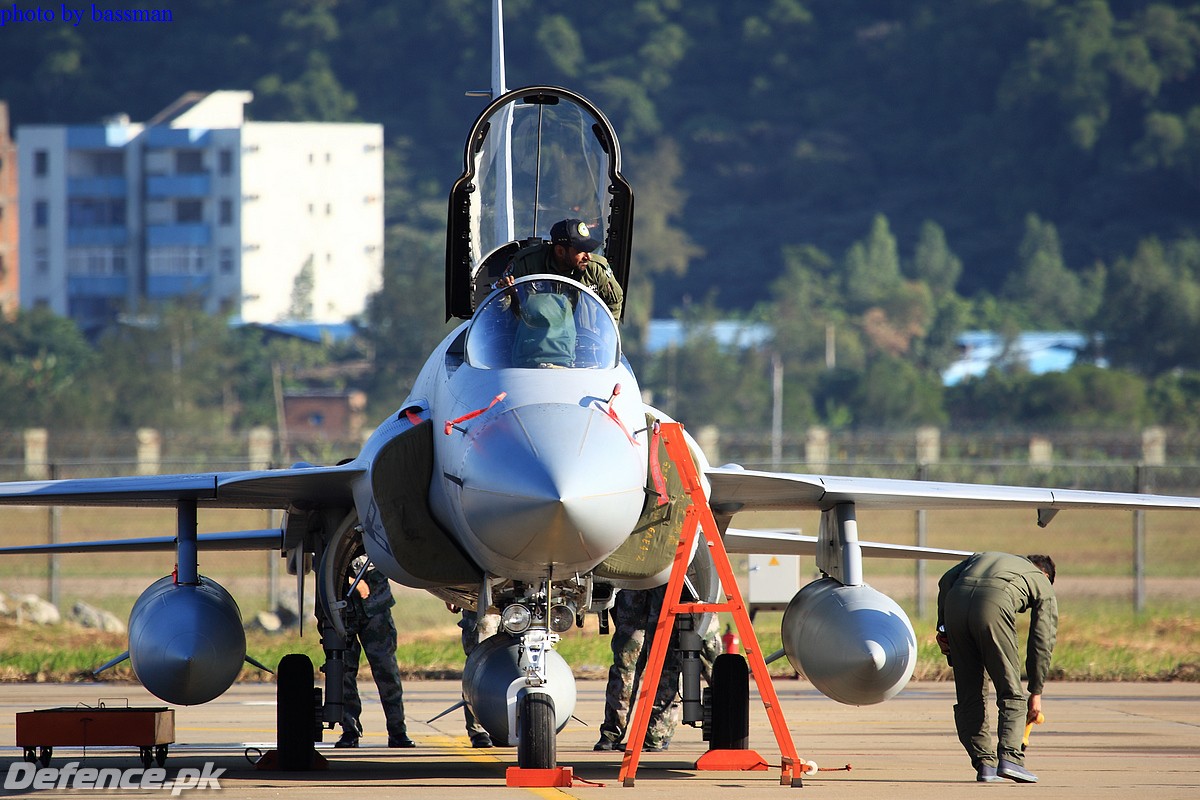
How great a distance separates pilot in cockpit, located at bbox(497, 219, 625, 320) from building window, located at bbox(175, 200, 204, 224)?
102536mm

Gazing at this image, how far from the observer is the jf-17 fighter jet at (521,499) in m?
8.91

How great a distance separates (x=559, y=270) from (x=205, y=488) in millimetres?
2535

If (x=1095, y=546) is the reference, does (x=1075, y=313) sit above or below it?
above

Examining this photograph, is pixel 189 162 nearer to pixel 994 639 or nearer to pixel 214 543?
pixel 214 543

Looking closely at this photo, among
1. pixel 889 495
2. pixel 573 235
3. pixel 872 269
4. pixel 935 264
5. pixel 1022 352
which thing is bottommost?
pixel 889 495

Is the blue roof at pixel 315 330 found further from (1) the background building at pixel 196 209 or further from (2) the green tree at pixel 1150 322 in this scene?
(2) the green tree at pixel 1150 322

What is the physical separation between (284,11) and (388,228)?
91.0ft

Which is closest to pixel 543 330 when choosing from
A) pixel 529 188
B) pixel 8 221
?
pixel 529 188

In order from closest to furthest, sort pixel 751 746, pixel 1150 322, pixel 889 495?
pixel 889 495
pixel 751 746
pixel 1150 322

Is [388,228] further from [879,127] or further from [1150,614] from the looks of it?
[1150,614]

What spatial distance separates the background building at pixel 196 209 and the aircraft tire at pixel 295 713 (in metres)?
98.0

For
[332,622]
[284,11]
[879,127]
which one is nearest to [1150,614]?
[332,622]

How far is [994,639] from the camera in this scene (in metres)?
10.2

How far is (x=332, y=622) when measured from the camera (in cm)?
1102
